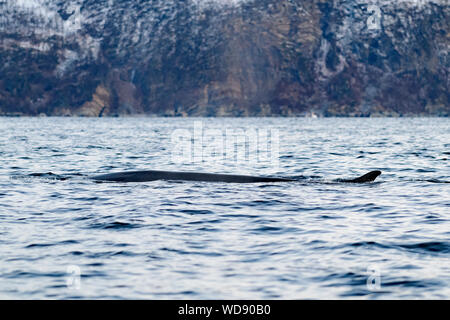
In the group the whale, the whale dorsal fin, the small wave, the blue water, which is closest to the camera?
the blue water

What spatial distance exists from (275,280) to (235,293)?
114 centimetres

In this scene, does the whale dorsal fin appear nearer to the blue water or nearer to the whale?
the whale

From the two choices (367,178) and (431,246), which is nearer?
(431,246)

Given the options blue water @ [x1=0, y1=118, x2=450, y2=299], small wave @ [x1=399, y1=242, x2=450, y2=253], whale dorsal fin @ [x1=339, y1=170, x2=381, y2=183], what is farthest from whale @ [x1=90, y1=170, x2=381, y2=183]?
small wave @ [x1=399, y1=242, x2=450, y2=253]

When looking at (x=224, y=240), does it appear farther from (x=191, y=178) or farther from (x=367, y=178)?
(x=367, y=178)

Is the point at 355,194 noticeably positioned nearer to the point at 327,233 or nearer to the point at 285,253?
the point at 327,233

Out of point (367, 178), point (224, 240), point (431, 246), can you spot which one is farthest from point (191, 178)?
point (431, 246)

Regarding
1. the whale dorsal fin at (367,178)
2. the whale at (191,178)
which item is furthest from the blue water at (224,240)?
the whale at (191,178)

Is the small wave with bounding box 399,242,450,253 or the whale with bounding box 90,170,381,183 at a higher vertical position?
the whale with bounding box 90,170,381,183

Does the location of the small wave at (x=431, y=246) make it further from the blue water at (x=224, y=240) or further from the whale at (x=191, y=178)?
the whale at (x=191, y=178)

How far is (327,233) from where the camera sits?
53.4 feet

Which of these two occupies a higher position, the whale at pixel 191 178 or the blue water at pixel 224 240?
the whale at pixel 191 178

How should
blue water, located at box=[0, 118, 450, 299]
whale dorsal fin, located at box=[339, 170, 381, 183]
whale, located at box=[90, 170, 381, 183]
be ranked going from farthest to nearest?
whale, located at box=[90, 170, 381, 183], whale dorsal fin, located at box=[339, 170, 381, 183], blue water, located at box=[0, 118, 450, 299]
